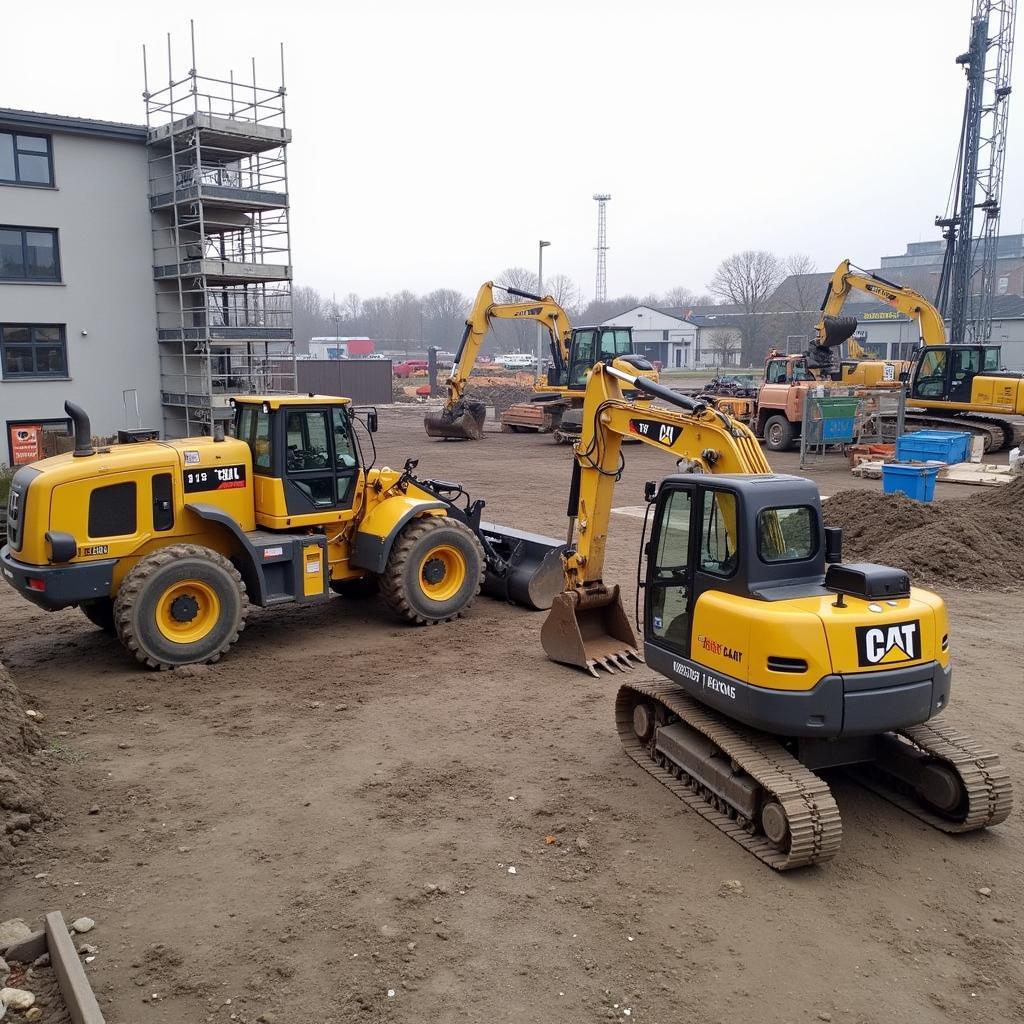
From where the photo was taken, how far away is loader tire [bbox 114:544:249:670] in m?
8.98

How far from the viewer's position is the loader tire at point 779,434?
89.1ft

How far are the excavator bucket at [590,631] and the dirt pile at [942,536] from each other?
16.8ft

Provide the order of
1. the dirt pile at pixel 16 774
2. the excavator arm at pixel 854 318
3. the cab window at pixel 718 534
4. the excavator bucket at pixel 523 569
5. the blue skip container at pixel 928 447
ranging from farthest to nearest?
the excavator arm at pixel 854 318, the blue skip container at pixel 928 447, the excavator bucket at pixel 523 569, the cab window at pixel 718 534, the dirt pile at pixel 16 774

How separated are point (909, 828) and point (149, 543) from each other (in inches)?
285

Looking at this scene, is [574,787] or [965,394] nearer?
[574,787]

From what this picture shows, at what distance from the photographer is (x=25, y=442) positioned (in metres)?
23.0

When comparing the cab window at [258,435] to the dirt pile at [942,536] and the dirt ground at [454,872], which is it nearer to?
the dirt ground at [454,872]

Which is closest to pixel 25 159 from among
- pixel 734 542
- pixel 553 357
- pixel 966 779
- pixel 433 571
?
pixel 553 357

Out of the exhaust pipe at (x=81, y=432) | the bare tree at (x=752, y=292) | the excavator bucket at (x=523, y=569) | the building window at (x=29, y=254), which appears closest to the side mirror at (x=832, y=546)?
the excavator bucket at (x=523, y=569)

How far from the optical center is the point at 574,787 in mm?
6973

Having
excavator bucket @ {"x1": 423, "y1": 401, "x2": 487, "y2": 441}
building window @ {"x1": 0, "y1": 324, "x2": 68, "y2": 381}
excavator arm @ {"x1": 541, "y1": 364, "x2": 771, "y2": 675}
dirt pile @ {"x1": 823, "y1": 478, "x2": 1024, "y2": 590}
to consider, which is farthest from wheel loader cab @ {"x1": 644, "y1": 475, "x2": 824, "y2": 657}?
excavator bucket @ {"x1": 423, "y1": 401, "x2": 487, "y2": 441}

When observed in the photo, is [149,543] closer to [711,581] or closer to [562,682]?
[562,682]

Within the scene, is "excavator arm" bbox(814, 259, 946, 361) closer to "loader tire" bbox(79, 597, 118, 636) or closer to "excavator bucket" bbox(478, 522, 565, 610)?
"excavator bucket" bbox(478, 522, 565, 610)

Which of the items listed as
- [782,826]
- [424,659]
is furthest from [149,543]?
[782,826]
